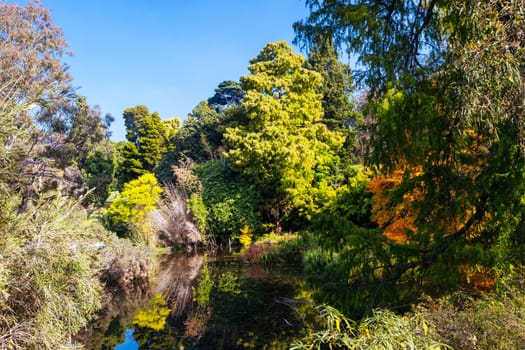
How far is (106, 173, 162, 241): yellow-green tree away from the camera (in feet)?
57.8

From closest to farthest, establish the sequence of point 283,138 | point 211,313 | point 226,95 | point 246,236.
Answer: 1. point 211,313
2. point 283,138
3. point 246,236
4. point 226,95

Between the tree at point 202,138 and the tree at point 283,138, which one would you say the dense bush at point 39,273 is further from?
the tree at point 202,138

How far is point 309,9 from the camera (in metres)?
4.59

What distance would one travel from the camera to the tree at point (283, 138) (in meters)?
16.2

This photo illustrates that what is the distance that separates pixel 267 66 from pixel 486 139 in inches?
603

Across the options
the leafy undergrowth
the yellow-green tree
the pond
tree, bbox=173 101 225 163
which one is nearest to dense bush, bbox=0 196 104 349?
the pond

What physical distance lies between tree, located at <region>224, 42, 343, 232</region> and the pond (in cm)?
447

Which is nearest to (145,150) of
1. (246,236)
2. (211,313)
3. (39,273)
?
(246,236)

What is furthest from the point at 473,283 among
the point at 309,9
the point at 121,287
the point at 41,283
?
the point at 121,287

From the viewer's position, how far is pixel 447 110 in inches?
143

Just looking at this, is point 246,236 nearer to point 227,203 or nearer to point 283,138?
point 227,203

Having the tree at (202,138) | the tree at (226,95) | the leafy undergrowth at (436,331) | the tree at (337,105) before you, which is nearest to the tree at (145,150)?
the tree at (202,138)

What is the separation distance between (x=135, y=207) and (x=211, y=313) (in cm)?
1071

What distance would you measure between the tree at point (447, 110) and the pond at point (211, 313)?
188 centimetres
